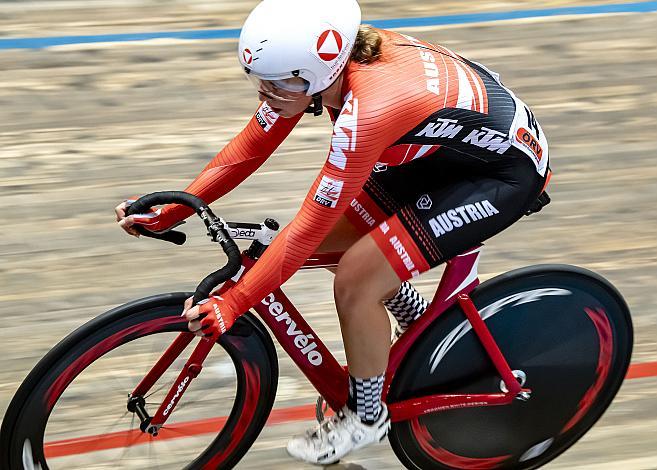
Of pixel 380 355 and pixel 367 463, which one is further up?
pixel 380 355

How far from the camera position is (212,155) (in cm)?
504

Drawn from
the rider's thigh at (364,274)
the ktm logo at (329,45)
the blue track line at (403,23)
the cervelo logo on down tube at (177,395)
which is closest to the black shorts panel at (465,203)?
the rider's thigh at (364,274)

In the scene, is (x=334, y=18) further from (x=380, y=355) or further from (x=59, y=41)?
(x=59, y=41)

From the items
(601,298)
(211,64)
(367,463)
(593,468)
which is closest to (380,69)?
(601,298)

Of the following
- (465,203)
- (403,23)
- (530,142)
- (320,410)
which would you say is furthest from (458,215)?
(403,23)

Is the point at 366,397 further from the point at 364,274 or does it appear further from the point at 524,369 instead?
the point at 524,369

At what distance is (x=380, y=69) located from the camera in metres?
2.67

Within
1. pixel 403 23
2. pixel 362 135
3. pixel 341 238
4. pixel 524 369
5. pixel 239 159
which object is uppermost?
pixel 362 135

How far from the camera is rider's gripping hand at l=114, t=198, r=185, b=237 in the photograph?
2865 millimetres

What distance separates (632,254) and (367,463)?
176 centimetres

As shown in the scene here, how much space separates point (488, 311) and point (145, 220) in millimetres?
1046

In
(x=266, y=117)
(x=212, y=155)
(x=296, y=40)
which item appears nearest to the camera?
(x=296, y=40)

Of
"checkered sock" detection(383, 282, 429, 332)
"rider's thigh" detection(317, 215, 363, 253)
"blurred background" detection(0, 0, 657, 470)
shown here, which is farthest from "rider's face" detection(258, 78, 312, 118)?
"blurred background" detection(0, 0, 657, 470)

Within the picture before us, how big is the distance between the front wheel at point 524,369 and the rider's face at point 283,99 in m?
0.81
